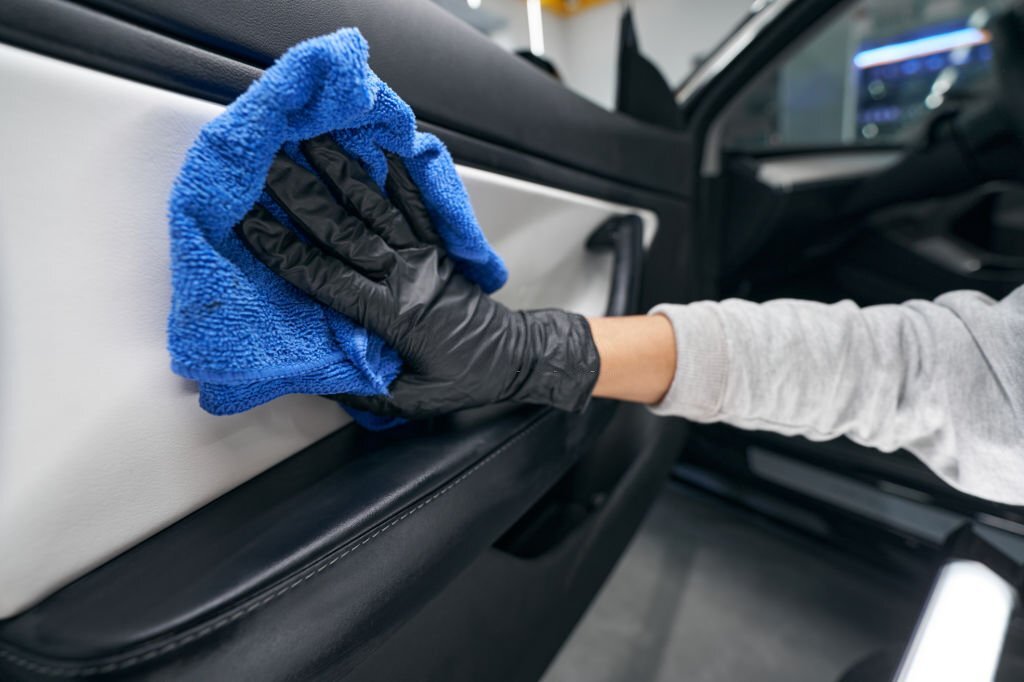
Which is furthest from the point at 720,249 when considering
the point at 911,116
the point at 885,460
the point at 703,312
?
the point at 911,116

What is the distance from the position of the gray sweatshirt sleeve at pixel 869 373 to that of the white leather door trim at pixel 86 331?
19.7 inches

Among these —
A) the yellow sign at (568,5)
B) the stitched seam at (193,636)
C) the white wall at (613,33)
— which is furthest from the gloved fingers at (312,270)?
the yellow sign at (568,5)

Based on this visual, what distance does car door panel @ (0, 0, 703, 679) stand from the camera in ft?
0.96

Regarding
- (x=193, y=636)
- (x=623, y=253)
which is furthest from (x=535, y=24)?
(x=193, y=636)

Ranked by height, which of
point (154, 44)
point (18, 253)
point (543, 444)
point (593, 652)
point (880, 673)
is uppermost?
point (154, 44)

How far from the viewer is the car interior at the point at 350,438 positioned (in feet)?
0.96

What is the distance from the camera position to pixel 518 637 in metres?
0.61

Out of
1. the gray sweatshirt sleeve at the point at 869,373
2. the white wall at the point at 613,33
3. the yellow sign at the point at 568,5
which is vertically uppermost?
the yellow sign at the point at 568,5

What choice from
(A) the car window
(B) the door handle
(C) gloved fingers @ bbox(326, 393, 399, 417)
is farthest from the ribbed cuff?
(A) the car window

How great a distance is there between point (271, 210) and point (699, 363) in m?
0.46

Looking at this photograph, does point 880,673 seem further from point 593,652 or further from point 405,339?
point 405,339

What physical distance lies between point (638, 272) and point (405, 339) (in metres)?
0.55

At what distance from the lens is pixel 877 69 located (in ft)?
12.2

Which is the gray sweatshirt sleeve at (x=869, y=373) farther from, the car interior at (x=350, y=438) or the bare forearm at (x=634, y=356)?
the car interior at (x=350, y=438)
